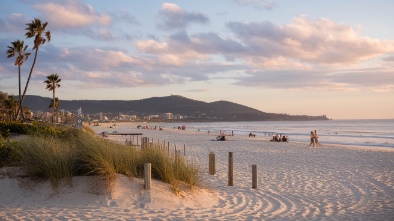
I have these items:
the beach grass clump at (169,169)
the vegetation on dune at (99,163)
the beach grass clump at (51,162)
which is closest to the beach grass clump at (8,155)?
the vegetation on dune at (99,163)

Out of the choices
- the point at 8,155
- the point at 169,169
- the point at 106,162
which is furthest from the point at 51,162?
the point at 8,155

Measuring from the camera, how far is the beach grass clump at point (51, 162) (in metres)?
9.92

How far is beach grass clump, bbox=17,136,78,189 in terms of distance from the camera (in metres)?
9.92

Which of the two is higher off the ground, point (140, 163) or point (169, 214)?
point (140, 163)

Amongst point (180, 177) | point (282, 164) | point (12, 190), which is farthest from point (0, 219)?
point (282, 164)

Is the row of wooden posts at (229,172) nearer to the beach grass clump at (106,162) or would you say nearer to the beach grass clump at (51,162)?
the beach grass clump at (106,162)

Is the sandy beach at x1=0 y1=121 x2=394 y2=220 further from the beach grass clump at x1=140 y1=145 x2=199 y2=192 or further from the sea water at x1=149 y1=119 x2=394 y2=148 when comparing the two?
the sea water at x1=149 y1=119 x2=394 y2=148

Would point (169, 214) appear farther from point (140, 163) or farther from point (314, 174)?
point (314, 174)

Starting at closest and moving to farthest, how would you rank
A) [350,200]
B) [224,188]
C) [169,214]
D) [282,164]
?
[169,214]
[350,200]
[224,188]
[282,164]

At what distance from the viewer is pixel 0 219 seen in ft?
25.9

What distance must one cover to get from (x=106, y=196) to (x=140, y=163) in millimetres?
1588

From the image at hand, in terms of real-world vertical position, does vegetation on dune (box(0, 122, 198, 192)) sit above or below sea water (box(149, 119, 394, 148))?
above

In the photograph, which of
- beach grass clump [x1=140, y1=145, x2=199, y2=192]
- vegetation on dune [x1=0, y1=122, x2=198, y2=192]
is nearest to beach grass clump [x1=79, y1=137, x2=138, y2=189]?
vegetation on dune [x1=0, y1=122, x2=198, y2=192]

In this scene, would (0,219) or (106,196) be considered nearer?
(0,219)
